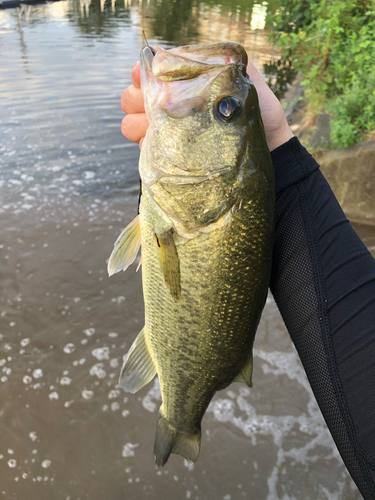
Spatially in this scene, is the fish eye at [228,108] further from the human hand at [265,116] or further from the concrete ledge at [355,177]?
the concrete ledge at [355,177]

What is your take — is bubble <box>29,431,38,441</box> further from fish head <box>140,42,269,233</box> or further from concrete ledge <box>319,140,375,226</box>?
concrete ledge <box>319,140,375,226</box>

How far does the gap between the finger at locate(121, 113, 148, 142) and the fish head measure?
0.35 m

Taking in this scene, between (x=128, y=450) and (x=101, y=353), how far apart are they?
103 cm

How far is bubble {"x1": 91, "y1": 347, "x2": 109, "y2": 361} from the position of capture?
3.74 m

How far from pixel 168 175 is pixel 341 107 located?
4.81 metres

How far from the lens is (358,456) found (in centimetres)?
135

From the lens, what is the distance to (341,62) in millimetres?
6285

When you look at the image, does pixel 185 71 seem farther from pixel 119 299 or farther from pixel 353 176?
pixel 353 176

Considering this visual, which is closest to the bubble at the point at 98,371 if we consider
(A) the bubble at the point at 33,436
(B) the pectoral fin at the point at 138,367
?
(A) the bubble at the point at 33,436

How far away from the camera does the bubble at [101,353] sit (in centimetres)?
374

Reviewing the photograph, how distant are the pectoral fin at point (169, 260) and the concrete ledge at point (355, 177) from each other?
167 inches

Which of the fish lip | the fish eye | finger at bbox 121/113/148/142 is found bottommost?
finger at bbox 121/113/148/142

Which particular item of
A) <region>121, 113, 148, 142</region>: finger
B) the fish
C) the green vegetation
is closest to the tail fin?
the fish

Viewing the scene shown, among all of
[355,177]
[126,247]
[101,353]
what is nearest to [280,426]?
[101,353]
